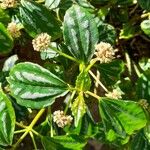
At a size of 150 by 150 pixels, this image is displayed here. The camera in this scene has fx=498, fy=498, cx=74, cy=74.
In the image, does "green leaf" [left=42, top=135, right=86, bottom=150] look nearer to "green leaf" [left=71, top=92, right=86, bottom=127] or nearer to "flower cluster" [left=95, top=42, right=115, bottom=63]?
"green leaf" [left=71, top=92, right=86, bottom=127]

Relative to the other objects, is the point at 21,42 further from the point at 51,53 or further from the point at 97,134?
the point at 97,134

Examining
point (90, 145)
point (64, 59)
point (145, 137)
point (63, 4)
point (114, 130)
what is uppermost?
point (63, 4)

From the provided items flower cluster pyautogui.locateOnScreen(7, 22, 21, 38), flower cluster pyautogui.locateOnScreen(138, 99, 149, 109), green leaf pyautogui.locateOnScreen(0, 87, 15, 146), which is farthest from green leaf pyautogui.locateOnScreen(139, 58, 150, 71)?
green leaf pyautogui.locateOnScreen(0, 87, 15, 146)

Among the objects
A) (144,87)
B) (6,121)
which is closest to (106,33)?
(144,87)

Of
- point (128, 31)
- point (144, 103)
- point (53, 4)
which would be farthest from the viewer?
point (128, 31)

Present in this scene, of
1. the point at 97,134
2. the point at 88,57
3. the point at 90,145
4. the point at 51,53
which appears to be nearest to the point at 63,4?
the point at 51,53

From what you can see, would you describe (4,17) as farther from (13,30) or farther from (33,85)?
(33,85)

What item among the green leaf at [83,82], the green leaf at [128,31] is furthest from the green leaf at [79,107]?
the green leaf at [128,31]
